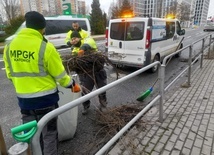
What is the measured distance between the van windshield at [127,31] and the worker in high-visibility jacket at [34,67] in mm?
4715

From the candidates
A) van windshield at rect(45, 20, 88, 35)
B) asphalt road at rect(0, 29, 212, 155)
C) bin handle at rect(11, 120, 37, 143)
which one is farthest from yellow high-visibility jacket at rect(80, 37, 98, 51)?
van windshield at rect(45, 20, 88, 35)

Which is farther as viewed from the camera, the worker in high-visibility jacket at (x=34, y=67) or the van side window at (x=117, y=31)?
the van side window at (x=117, y=31)

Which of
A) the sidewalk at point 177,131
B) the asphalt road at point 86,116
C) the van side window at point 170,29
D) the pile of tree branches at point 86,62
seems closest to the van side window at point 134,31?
the asphalt road at point 86,116

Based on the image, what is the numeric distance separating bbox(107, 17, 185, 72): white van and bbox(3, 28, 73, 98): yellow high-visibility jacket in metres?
3.91

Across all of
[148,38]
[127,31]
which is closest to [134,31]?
[127,31]

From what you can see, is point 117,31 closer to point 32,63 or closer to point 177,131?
point 177,131

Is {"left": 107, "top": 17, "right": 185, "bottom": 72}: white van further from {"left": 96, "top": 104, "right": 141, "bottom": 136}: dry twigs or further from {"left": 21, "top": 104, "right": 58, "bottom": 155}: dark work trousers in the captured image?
{"left": 21, "top": 104, "right": 58, "bottom": 155}: dark work trousers

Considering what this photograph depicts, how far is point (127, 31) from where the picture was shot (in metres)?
6.50

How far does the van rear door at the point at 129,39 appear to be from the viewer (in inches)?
246

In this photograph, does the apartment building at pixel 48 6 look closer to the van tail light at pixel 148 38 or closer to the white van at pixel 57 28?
the white van at pixel 57 28

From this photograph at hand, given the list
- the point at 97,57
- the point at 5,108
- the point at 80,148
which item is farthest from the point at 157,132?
the point at 5,108

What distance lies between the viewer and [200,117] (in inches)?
135

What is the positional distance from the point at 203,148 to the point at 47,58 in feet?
8.09

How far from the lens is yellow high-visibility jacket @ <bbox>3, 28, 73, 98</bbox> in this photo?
6.12 feet
